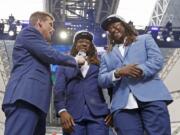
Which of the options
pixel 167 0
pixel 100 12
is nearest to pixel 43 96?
pixel 100 12

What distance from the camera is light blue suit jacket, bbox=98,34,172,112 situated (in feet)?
7.41

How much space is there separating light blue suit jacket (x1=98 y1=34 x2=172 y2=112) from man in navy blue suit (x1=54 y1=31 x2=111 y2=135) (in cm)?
16

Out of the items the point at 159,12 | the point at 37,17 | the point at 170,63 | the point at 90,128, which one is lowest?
the point at 170,63

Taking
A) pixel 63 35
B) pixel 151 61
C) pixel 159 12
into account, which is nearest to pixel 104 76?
pixel 151 61

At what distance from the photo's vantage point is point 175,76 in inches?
430

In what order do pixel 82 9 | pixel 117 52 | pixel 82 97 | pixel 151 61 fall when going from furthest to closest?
Result: pixel 82 9 < pixel 82 97 < pixel 117 52 < pixel 151 61

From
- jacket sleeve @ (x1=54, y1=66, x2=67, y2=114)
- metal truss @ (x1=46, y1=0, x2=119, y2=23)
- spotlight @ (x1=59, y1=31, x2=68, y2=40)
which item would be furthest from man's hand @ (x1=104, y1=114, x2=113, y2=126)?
metal truss @ (x1=46, y1=0, x2=119, y2=23)

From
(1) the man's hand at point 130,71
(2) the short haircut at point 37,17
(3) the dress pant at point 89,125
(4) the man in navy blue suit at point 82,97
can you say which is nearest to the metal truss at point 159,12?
(4) the man in navy blue suit at point 82,97

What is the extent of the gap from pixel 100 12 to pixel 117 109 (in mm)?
10113

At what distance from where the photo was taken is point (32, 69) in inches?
92.4

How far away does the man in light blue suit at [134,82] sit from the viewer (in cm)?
221

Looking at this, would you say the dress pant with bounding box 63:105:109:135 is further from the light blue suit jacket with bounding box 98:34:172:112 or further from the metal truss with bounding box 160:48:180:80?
the metal truss with bounding box 160:48:180:80

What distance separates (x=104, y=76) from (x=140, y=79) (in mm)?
233

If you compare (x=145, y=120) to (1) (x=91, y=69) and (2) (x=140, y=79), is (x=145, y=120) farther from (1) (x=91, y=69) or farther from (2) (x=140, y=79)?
(1) (x=91, y=69)
